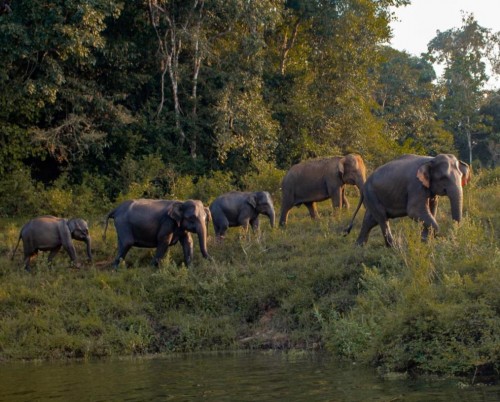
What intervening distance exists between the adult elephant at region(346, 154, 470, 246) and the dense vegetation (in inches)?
23.3

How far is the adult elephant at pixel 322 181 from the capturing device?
880 inches

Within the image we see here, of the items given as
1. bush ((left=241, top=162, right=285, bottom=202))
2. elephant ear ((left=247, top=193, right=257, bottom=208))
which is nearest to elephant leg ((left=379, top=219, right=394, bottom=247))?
elephant ear ((left=247, top=193, right=257, bottom=208))

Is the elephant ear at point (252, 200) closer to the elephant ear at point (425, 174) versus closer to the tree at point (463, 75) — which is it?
the elephant ear at point (425, 174)

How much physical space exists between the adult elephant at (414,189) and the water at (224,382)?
3944 mm

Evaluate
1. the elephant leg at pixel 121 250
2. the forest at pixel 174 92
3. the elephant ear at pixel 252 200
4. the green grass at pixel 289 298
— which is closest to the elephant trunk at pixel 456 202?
the green grass at pixel 289 298

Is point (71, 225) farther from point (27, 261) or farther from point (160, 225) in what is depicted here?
point (160, 225)

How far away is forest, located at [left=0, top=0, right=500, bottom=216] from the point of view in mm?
24045

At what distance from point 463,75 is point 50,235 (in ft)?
127

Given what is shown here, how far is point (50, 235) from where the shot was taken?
1881 centimetres

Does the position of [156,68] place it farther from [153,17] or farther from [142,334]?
[142,334]

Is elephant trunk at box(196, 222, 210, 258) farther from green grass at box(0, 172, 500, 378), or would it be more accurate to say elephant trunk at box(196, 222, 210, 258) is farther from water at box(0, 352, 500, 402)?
water at box(0, 352, 500, 402)

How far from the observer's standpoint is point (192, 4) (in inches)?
1068

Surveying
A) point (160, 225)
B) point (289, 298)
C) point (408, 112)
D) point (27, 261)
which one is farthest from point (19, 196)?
point (408, 112)

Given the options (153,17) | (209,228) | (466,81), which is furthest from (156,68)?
(466,81)
